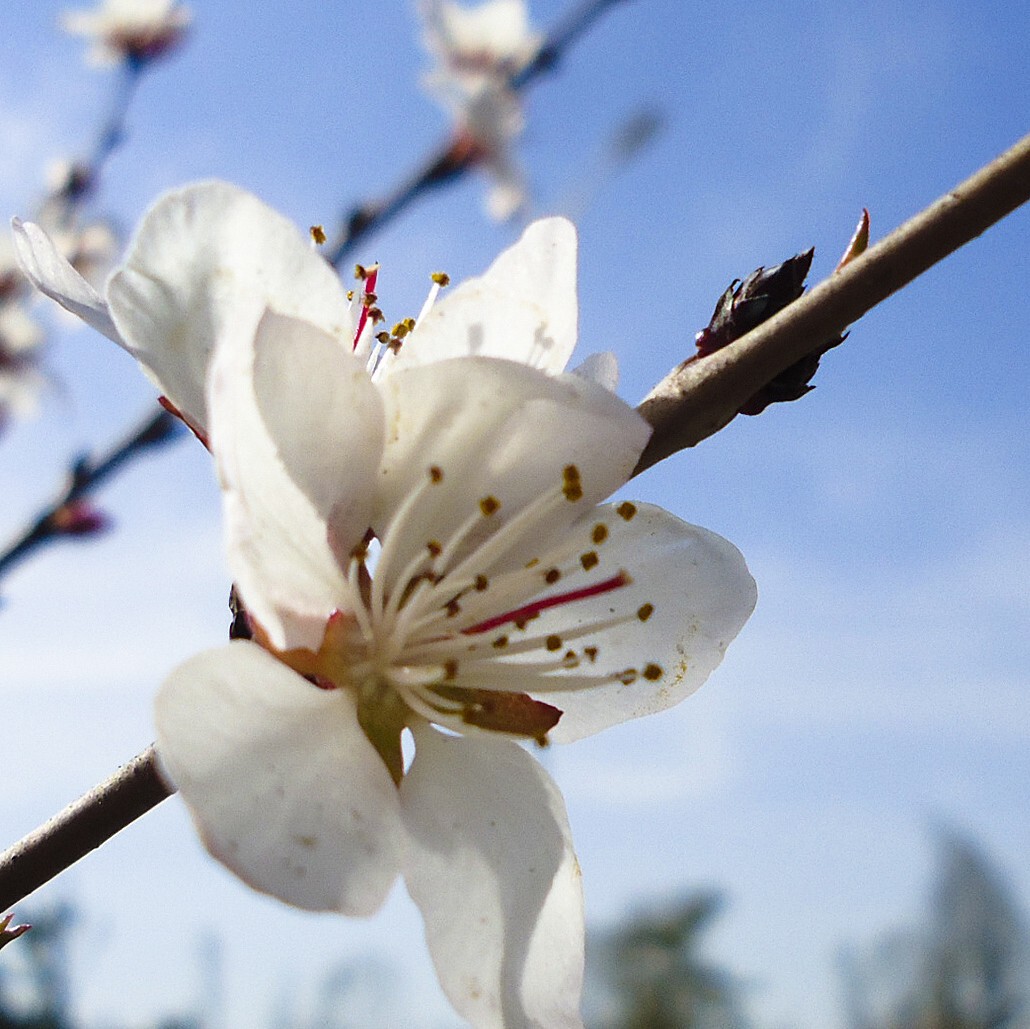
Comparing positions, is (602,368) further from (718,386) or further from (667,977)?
(667,977)

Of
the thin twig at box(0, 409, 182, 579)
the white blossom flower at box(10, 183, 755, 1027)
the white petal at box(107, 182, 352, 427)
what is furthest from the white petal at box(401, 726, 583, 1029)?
the thin twig at box(0, 409, 182, 579)

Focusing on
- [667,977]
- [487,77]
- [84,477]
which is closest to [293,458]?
[84,477]

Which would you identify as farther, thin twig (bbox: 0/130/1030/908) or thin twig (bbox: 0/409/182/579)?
thin twig (bbox: 0/409/182/579)

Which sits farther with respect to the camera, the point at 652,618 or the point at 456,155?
the point at 456,155

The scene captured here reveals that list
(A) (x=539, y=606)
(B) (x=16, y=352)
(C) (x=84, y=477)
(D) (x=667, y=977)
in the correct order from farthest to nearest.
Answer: (D) (x=667, y=977) < (B) (x=16, y=352) < (C) (x=84, y=477) < (A) (x=539, y=606)

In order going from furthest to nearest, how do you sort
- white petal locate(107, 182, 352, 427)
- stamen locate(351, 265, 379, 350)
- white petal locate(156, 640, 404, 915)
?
stamen locate(351, 265, 379, 350) → white petal locate(107, 182, 352, 427) → white petal locate(156, 640, 404, 915)

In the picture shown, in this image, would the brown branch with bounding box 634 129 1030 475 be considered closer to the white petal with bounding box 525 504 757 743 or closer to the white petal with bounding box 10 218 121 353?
the white petal with bounding box 525 504 757 743

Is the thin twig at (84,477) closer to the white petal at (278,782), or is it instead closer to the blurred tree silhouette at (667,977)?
the white petal at (278,782)
